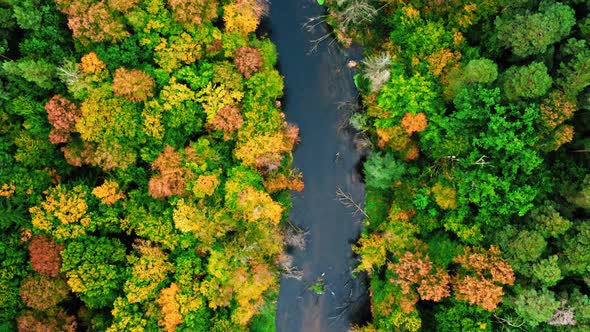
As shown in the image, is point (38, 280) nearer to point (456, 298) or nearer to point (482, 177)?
point (456, 298)

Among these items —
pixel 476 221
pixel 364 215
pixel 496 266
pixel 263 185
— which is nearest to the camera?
pixel 496 266

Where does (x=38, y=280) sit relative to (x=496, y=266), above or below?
below

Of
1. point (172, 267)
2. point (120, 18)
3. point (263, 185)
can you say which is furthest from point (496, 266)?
point (120, 18)

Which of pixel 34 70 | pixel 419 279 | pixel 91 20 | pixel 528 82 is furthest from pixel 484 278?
pixel 34 70

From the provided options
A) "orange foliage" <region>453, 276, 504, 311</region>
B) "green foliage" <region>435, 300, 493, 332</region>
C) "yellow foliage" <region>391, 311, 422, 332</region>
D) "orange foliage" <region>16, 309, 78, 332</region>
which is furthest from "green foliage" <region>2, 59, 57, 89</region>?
"green foliage" <region>435, 300, 493, 332</region>

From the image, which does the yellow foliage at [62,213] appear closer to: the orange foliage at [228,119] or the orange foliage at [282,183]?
the orange foliage at [228,119]
